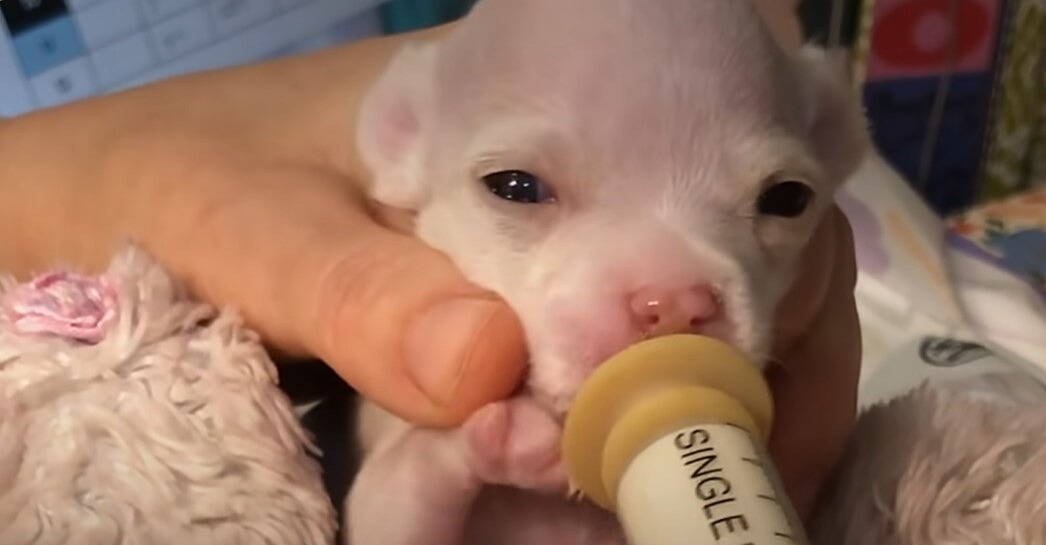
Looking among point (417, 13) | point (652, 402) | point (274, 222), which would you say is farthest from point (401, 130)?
point (417, 13)

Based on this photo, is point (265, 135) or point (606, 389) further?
point (265, 135)

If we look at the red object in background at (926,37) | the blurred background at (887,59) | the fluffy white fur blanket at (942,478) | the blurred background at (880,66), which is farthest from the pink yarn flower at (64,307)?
the red object in background at (926,37)

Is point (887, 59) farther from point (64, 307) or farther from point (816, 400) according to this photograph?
point (64, 307)

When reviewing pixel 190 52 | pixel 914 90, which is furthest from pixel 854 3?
pixel 190 52

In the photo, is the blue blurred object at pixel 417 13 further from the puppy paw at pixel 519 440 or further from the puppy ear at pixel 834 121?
the puppy paw at pixel 519 440

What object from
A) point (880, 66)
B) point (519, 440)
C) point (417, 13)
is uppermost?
point (519, 440)

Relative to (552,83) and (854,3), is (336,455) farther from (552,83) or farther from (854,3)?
(854,3)
